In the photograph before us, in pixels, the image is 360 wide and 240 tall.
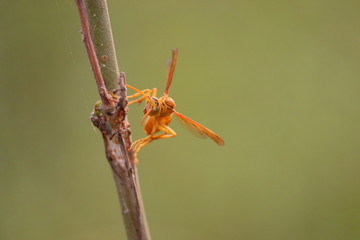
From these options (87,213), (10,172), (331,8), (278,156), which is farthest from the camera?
Result: (331,8)

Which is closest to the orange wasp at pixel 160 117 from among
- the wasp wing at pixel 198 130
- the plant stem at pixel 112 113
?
the wasp wing at pixel 198 130

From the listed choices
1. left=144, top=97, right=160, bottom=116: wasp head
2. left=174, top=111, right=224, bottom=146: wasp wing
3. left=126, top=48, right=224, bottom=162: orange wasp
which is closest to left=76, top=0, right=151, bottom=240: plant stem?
left=126, top=48, right=224, bottom=162: orange wasp

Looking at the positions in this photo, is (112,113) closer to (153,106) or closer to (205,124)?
(153,106)

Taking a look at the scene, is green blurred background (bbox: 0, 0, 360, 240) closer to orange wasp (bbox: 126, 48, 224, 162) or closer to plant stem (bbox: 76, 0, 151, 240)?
orange wasp (bbox: 126, 48, 224, 162)

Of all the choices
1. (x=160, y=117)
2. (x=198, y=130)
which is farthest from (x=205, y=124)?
(x=160, y=117)

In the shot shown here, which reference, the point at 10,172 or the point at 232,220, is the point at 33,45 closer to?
the point at 10,172

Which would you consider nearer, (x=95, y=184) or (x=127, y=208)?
(x=127, y=208)

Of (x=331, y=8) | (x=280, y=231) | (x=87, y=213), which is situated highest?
(x=331, y=8)

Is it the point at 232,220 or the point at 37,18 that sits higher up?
the point at 37,18

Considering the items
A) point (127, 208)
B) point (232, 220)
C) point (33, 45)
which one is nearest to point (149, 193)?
point (232, 220)
